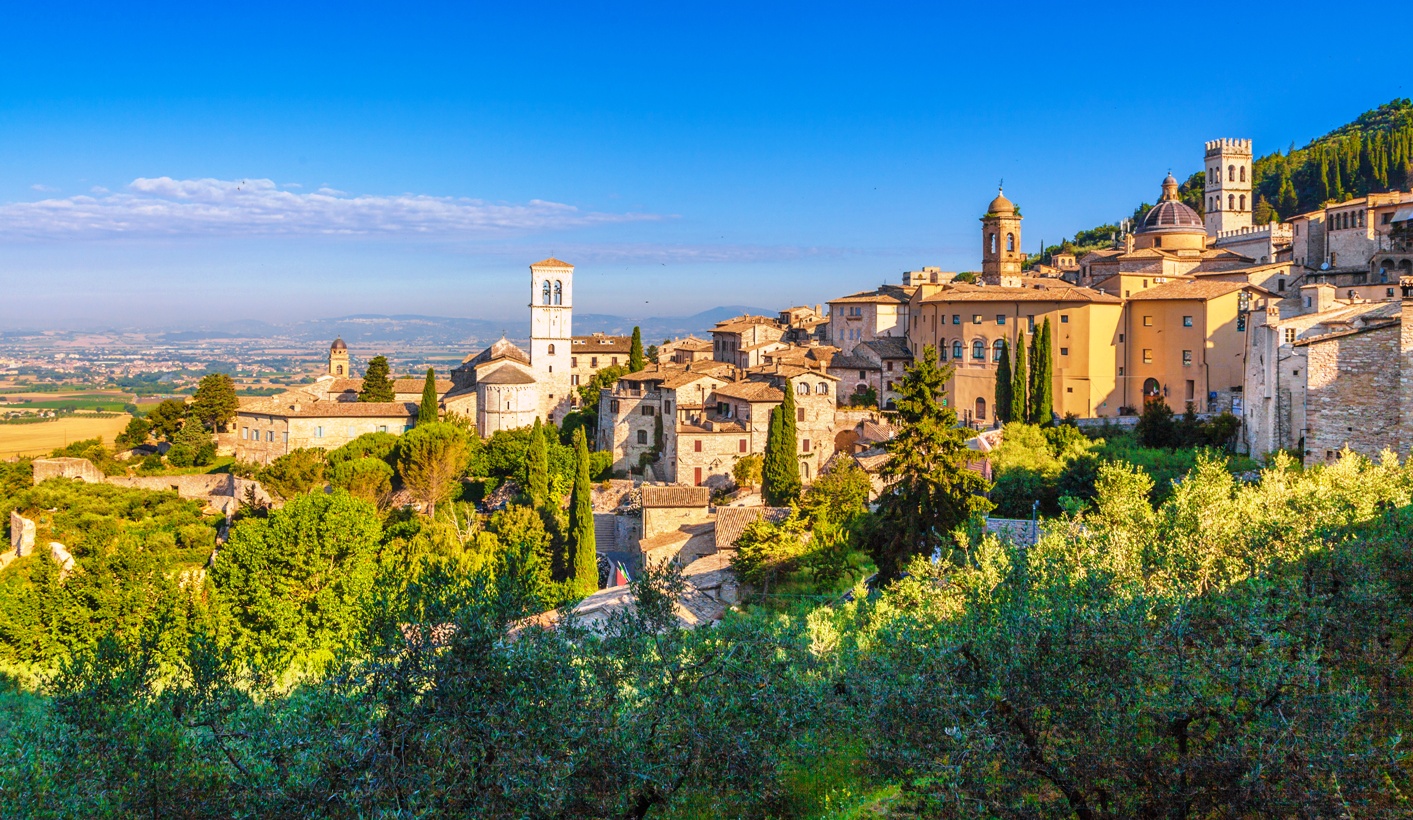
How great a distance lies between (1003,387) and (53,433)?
71.1 metres

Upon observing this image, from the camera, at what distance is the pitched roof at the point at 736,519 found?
Answer: 29500mm

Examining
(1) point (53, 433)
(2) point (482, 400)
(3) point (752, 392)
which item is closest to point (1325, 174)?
(3) point (752, 392)

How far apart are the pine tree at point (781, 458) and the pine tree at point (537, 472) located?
9.52 m

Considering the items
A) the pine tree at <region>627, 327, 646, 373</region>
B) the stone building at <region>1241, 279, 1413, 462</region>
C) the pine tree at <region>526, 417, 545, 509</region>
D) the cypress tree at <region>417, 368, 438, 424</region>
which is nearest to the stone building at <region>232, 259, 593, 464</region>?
the cypress tree at <region>417, 368, 438, 424</region>

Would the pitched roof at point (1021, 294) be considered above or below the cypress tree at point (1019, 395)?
above

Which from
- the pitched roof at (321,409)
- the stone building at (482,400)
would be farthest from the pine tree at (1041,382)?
the pitched roof at (321,409)

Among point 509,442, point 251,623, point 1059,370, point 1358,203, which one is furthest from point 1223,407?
point 251,623

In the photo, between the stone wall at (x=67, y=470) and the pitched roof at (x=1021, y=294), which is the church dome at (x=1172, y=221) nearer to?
the pitched roof at (x=1021, y=294)

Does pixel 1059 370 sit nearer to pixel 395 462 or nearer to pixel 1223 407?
pixel 1223 407

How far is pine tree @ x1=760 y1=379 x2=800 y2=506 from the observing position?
3759cm

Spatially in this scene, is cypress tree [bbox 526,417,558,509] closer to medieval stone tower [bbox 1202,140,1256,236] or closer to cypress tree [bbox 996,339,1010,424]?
cypress tree [bbox 996,339,1010,424]

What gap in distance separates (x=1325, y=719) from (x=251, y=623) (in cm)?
2672

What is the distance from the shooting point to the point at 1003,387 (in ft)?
137

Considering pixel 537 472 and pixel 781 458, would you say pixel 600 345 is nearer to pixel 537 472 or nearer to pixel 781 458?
pixel 537 472
